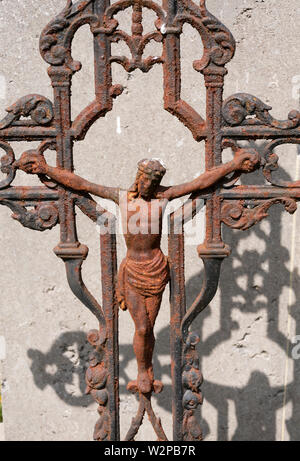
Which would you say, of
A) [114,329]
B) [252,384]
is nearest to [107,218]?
[114,329]

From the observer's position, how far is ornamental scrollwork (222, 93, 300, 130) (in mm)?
1572

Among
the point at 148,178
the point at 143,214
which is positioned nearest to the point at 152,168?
the point at 148,178

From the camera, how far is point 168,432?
8.10 feet

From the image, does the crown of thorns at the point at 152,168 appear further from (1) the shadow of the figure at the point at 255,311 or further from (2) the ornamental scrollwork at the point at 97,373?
(1) the shadow of the figure at the point at 255,311

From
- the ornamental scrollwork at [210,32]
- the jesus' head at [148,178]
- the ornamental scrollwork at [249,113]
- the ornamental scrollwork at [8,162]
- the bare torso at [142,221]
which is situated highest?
the ornamental scrollwork at [210,32]

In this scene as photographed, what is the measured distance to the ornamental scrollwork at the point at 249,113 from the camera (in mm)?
1572

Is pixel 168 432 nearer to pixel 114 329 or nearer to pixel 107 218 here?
pixel 114 329

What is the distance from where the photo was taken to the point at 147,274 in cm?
164

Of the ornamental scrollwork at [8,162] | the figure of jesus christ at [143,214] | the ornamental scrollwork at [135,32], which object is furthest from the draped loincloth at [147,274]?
the ornamental scrollwork at [135,32]

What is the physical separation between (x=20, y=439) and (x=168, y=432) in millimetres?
653

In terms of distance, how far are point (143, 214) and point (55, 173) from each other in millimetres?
281

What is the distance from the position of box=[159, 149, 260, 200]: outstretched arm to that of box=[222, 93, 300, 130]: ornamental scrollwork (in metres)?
0.09

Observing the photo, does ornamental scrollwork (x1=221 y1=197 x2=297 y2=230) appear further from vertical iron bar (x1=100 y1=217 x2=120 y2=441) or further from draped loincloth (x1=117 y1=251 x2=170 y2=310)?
vertical iron bar (x1=100 y1=217 x2=120 y2=441)

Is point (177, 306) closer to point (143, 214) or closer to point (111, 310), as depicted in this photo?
point (111, 310)
